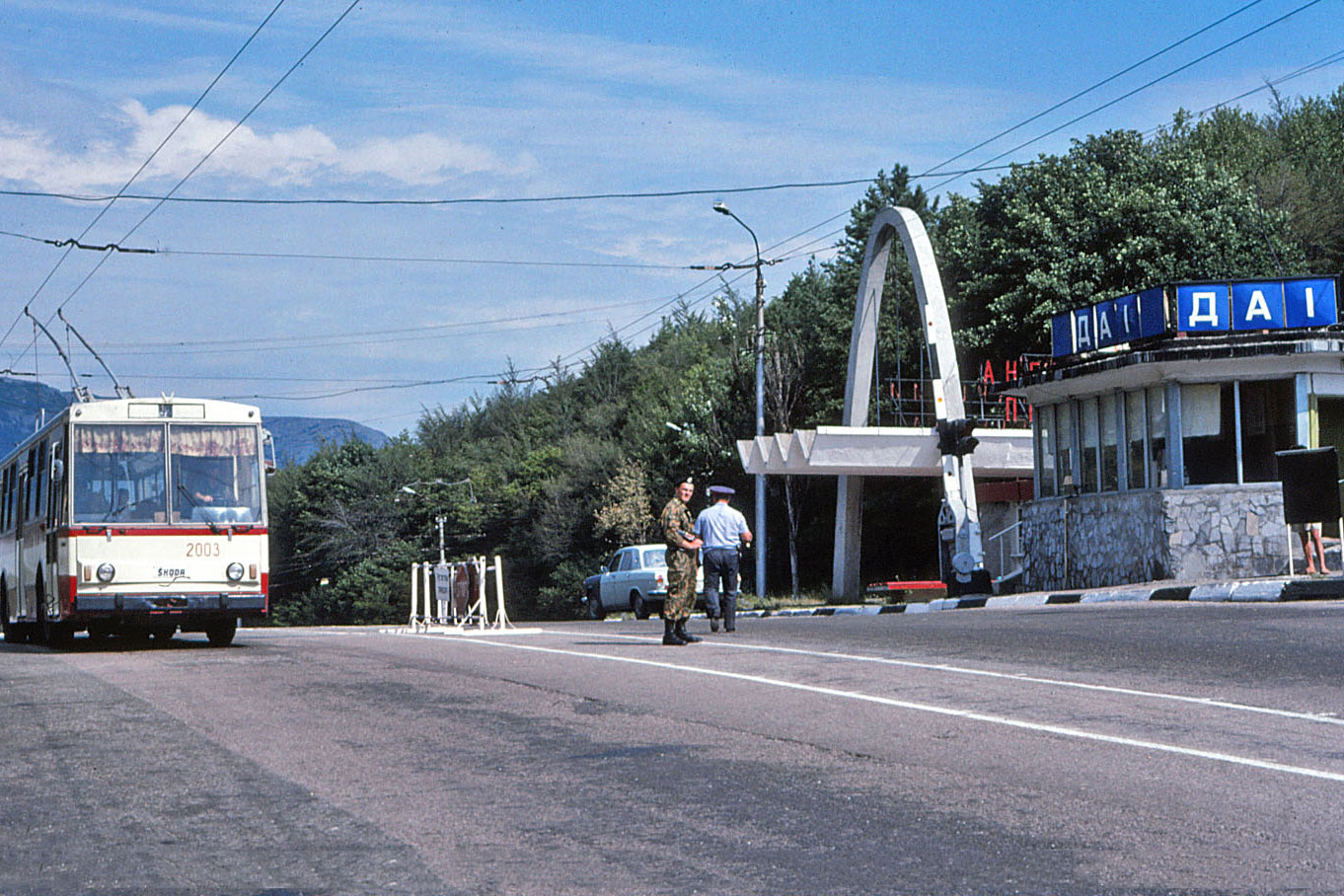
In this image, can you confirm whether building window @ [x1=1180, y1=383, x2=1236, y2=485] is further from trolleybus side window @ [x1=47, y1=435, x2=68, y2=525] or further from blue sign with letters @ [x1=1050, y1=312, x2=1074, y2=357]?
trolleybus side window @ [x1=47, y1=435, x2=68, y2=525]

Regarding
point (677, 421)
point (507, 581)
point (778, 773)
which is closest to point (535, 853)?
point (778, 773)

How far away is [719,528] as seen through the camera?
16547 millimetres

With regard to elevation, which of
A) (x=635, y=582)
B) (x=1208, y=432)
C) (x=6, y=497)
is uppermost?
(x=1208, y=432)

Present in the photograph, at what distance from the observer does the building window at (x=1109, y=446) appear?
1107 inches

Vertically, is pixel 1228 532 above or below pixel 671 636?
above

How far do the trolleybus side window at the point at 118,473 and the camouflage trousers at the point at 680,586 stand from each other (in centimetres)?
675

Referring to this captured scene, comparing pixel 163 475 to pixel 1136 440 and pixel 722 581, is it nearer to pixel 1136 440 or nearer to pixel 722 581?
pixel 722 581

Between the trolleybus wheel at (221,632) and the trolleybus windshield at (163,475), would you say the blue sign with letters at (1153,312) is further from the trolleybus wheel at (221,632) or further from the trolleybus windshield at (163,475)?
the trolleybus wheel at (221,632)

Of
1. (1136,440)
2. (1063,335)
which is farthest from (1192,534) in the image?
(1063,335)

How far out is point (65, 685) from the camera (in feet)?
40.9

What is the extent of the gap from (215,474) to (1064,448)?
59.8 ft

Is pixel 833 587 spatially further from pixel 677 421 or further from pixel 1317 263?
pixel 1317 263

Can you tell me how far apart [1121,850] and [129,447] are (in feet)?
50.6

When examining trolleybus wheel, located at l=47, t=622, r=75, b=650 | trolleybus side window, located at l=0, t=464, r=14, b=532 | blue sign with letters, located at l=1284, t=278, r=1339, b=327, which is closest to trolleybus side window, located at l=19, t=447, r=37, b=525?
trolleybus side window, located at l=0, t=464, r=14, b=532
